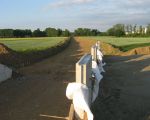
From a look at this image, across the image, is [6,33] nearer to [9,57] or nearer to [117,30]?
[117,30]

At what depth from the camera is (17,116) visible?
1117cm

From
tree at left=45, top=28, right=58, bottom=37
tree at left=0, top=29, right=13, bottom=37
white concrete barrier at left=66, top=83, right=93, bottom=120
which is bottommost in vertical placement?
tree at left=45, top=28, right=58, bottom=37

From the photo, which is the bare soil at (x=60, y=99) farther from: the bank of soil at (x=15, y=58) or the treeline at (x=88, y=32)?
the treeline at (x=88, y=32)

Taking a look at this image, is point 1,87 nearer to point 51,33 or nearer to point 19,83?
point 19,83

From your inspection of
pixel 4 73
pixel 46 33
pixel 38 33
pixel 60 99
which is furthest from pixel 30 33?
pixel 60 99

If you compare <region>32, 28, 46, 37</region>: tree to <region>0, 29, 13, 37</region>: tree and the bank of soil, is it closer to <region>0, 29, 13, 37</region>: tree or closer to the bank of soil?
<region>0, 29, 13, 37</region>: tree

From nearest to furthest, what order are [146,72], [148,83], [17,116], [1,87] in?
[17,116] < [1,87] < [148,83] < [146,72]

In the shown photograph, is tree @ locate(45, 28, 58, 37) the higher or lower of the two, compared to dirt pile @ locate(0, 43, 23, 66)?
lower

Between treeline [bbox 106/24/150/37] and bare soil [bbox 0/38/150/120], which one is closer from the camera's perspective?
bare soil [bbox 0/38/150/120]

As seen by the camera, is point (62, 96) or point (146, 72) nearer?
point (62, 96)

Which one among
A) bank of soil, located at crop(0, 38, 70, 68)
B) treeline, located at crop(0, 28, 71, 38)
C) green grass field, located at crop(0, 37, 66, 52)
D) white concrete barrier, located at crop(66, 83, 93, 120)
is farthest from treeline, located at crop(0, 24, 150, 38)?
white concrete barrier, located at crop(66, 83, 93, 120)

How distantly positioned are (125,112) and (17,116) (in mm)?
2998

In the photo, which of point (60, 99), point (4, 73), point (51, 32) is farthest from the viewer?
point (51, 32)

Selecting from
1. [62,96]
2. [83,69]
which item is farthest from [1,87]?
[83,69]
